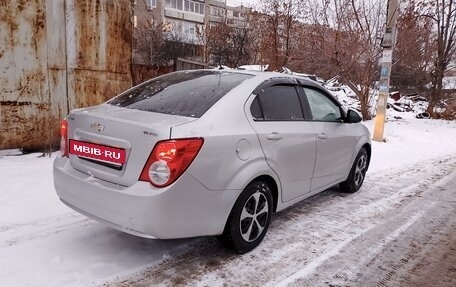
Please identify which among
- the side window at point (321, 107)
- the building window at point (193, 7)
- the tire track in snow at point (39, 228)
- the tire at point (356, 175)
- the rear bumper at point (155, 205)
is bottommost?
the tire track in snow at point (39, 228)

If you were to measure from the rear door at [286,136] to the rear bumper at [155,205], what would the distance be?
63cm

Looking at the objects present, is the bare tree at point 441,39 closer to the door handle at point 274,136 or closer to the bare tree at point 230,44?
the bare tree at point 230,44

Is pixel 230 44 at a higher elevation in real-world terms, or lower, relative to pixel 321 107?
higher

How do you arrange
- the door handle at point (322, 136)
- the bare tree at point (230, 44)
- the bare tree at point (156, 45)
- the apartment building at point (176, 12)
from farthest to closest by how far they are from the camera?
1. the apartment building at point (176, 12)
2. the bare tree at point (156, 45)
3. the bare tree at point (230, 44)
4. the door handle at point (322, 136)

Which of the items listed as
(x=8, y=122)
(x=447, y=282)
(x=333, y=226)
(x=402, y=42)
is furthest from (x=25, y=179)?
(x=402, y=42)

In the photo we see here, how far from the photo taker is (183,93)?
3.48 meters

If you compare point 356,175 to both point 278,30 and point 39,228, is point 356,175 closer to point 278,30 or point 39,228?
point 39,228

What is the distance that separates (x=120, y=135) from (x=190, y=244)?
1.28 metres

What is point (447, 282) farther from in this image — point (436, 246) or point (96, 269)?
point (96, 269)

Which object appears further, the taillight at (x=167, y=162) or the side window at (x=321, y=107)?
the side window at (x=321, y=107)

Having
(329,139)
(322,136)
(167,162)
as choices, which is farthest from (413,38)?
(167,162)

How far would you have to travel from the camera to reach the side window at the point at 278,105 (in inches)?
138

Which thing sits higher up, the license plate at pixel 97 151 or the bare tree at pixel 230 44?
the bare tree at pixel 230 44

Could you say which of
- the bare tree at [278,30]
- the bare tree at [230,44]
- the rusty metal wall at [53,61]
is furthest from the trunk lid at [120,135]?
the bare tree at [230,44]
